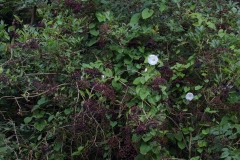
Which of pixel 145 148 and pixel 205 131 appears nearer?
pixel 145 148

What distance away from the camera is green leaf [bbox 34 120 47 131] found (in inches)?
114

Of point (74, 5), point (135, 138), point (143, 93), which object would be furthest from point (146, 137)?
point (74, 5)

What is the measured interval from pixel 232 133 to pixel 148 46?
2.91 feet

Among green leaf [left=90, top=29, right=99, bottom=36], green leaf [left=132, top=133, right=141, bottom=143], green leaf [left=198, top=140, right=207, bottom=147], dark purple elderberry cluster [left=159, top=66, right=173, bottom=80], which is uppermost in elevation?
green leaf [left=90, top=29, right=99, bottom=36]

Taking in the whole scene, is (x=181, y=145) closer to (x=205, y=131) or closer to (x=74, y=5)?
(x=205, y=131)

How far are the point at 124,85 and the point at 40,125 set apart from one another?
66 cm

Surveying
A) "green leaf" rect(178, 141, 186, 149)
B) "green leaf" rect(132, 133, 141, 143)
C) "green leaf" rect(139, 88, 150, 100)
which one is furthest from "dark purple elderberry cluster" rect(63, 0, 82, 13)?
"green leaf" rect(178, 141, 186, 149)

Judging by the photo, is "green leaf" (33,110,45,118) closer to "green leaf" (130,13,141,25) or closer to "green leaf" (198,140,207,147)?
"green leaf" (130,13,141,25)

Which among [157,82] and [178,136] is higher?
[157,82]

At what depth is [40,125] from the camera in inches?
115

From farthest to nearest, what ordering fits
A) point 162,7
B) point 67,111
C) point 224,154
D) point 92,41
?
point 92,41
point 162,7
point 67,111
point 224,154

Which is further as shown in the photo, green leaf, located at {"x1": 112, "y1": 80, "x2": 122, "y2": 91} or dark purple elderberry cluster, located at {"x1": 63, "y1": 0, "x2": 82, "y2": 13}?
dark purple elderberry cluster, located at {"x1": 63, "y1": 0, "x2": 82, "y2": 13}

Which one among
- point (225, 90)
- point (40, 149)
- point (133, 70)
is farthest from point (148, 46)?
point (40, 149)

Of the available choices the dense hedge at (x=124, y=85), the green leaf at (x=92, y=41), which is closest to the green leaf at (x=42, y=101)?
the dense hedge at (x=124, y=85)
